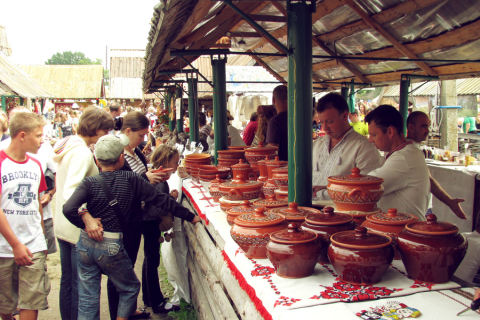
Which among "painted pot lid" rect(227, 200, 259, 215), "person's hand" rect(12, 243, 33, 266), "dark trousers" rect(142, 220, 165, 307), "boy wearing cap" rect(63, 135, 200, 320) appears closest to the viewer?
"painted pot lid" rect(227, 200, 259, 215)

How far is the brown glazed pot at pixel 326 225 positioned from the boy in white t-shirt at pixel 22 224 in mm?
2283

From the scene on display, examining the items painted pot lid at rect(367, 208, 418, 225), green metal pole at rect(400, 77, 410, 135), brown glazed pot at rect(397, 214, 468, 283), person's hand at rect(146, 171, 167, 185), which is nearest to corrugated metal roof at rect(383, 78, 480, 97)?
green metal pole at rect(400, 77, 410, 135)

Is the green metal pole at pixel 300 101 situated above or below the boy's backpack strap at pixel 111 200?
above

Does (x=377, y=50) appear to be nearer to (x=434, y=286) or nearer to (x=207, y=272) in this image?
(x=207, y=272)

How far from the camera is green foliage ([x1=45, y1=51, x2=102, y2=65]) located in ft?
349

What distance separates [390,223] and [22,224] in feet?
9.00

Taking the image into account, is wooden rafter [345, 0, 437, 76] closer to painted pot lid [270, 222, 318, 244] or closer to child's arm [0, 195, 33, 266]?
painted pot lid [270, 222, 318, 244]

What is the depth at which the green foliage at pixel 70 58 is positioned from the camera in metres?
106

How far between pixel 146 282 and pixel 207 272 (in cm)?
127

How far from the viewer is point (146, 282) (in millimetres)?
4051

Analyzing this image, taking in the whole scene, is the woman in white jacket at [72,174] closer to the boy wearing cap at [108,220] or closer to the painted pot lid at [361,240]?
the boy wearing cap at [108,220]

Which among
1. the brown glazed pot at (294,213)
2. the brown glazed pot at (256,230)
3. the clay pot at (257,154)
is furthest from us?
the clay pot at (257,154)

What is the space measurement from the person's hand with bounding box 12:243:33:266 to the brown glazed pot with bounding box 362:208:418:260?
98.3 inches

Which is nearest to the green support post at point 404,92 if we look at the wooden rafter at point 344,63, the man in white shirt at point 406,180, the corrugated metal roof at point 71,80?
the wooden rafter at point 344,63
